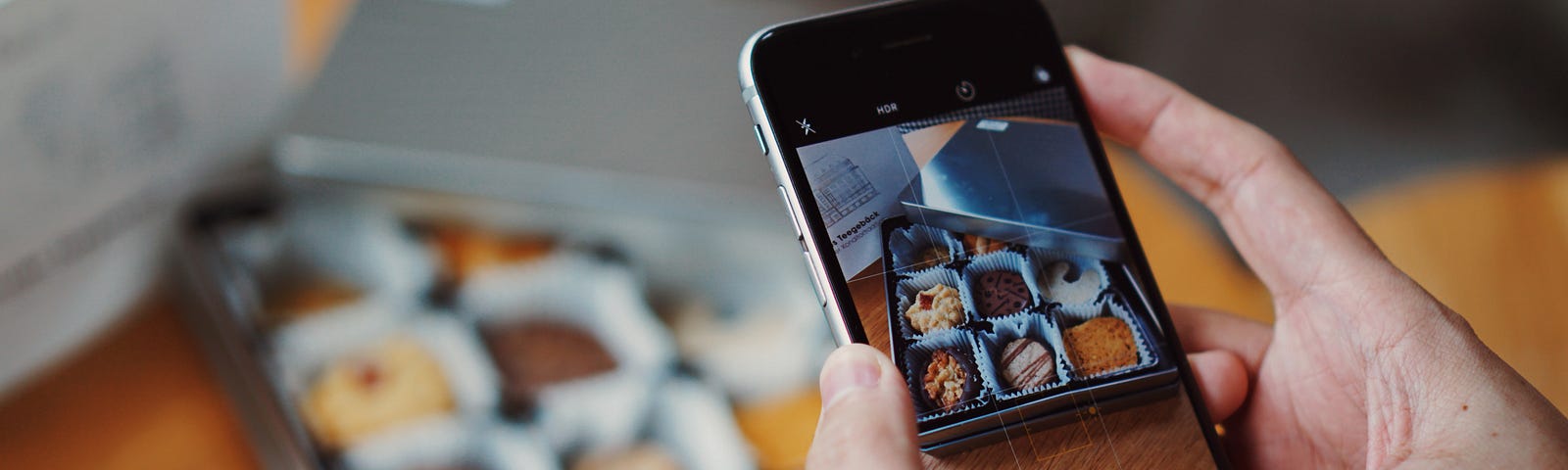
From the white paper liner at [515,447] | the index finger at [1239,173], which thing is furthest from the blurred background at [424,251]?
the index finger at [1239,173]

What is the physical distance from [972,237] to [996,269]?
19 mm

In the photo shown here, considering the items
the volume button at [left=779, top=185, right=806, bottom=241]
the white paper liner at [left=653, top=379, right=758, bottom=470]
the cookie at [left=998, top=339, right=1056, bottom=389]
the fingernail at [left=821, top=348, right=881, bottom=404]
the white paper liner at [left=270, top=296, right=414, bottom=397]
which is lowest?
the white paper liner at [left=653, top=379, right=758, bottom=470]

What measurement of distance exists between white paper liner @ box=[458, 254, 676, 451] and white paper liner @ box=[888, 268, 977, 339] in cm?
23

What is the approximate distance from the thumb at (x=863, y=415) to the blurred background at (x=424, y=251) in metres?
0.23

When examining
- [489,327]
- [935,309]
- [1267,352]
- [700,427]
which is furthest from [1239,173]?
[489,327]

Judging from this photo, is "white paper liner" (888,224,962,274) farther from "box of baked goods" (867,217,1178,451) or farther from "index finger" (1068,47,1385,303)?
"index finger" (1068,47,1385,303)

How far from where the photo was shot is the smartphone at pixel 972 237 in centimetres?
48

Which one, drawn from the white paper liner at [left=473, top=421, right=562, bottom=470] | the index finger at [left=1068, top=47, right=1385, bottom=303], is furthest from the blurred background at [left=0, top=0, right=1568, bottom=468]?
the index finger at [left=1068, top=47, right=1385, bottom=303]

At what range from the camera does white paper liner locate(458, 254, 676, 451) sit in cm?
66

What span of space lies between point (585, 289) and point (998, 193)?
30 centimetres

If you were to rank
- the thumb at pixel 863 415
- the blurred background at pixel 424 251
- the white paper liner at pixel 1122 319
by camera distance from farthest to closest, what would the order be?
the blurred background at pixel 424 251 → the white paper liner at pixel 1122 319 → the thumb at pixel 863 415

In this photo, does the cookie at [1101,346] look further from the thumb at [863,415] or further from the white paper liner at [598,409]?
the white paper liner at [598,409]

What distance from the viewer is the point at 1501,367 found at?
0.47m

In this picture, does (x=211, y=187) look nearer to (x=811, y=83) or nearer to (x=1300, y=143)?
(x=811, y=83)
